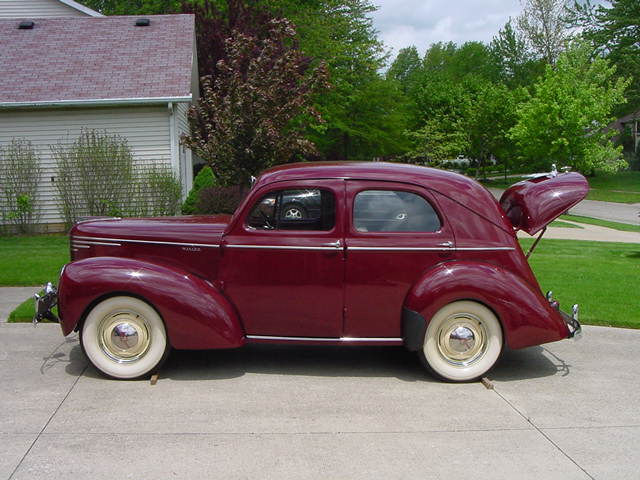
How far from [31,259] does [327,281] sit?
7620mm

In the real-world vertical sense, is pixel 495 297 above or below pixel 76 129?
below

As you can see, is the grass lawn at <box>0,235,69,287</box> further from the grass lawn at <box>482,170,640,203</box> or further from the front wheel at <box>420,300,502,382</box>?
the grass lawn at <box>482,170,640,203</box>

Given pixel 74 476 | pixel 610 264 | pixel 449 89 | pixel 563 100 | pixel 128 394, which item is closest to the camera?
pixel 74 476

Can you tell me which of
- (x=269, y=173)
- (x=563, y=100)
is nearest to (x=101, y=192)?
(x=269, y=173)

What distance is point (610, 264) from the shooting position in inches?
470

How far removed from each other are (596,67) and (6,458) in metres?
37.9

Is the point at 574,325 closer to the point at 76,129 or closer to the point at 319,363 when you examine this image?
the point at 319,363

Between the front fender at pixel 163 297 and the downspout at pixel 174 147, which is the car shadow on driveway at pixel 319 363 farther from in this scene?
the downspout at pixel 174 147

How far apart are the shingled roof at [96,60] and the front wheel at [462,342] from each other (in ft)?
38.4

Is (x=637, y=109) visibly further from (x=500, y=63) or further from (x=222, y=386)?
(x=222, y=386)

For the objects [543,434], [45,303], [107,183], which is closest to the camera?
[543,434]

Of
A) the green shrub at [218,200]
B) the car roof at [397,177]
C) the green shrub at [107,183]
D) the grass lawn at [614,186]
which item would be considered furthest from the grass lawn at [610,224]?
the car roof at [397,177]

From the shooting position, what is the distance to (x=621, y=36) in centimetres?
4881

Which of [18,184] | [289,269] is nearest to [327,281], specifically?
[289,269]
